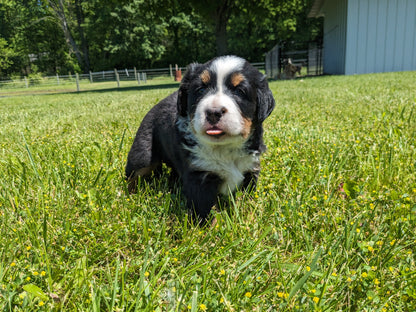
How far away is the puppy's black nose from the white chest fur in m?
0.33

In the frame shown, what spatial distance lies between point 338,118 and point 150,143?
11.6 ft

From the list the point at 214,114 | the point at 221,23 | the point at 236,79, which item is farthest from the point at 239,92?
the point at 221,23

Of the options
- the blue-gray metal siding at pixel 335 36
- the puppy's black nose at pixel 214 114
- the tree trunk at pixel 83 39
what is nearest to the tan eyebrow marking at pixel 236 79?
the puppy's black nose at pixel 214 114

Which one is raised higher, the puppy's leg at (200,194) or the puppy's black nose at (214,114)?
the puppy's black nose at (214,114)

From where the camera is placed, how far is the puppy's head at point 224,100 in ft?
6.87

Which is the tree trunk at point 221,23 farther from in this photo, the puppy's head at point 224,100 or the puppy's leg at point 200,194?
the puppy's leg at point 200,194

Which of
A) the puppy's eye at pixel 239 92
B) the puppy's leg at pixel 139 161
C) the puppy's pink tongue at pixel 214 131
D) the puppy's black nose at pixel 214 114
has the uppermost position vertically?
the puppy's eye at pixel 239 92

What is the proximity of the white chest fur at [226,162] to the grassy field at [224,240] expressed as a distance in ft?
0.57

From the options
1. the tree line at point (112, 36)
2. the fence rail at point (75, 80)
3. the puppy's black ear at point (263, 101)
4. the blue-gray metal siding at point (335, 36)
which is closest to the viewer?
the puppy's black ear at point (263, 101)

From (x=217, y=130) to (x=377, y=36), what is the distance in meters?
18.8

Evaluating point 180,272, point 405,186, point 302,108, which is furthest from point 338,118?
point 180,272

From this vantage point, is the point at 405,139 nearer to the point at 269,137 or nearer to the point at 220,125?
the point at 269,137

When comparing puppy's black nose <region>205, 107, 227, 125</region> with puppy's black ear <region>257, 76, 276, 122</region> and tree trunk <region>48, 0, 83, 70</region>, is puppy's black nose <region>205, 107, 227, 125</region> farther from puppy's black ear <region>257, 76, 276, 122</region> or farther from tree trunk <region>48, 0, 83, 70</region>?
tree trunk <region>48, 0, 83, 70</region>

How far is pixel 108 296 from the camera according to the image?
4.77 feet
